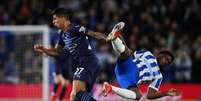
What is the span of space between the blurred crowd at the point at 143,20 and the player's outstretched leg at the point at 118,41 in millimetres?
6694

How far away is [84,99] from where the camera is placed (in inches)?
422

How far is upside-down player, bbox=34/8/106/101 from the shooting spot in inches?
430

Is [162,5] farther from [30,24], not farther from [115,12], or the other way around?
[30,24]

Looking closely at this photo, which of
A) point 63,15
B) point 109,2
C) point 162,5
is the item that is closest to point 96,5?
point 109,2

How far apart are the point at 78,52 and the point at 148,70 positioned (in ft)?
3.44

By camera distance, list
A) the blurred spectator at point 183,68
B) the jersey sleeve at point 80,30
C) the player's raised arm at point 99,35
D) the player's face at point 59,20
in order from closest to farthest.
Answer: the player's raised arm at point 99,35, the jersey sleeve at point 80,30, the player's face at point 59,20, the blurred spectator at point 183,68

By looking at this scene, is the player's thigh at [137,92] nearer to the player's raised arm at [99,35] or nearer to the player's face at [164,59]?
the player's face at [164,59]

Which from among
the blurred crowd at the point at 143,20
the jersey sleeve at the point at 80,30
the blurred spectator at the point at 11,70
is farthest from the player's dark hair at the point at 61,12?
the blurred crowd at the point at 143,20

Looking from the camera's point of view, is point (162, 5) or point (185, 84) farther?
point (162, 5)

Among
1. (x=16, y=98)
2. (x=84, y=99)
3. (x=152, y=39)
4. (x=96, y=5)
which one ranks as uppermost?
(x=96, y=5)

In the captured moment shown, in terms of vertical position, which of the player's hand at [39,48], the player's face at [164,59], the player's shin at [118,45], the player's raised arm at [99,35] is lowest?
the player's face at [164,59]

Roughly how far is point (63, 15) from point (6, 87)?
20.6 ft

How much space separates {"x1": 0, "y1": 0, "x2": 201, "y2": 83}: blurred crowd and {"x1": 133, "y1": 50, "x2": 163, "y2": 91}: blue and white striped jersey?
6552mm

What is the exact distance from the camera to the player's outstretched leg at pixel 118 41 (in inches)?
418
